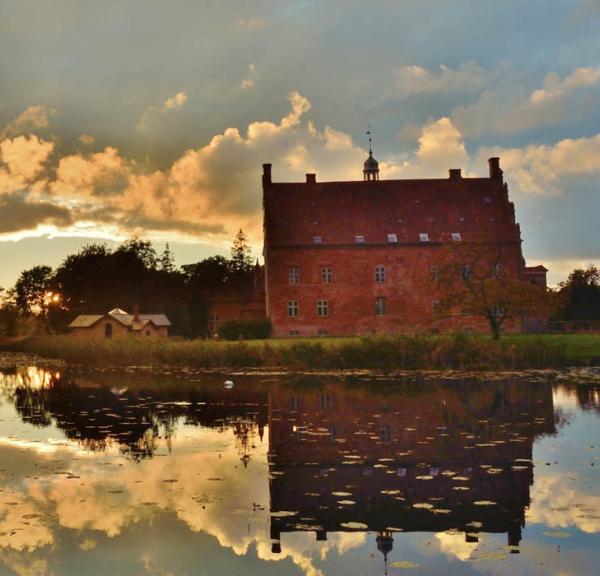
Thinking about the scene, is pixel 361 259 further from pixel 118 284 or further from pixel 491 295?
pixel 118 284

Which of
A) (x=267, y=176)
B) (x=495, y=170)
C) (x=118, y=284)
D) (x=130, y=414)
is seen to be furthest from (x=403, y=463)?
(x=118, y=284)

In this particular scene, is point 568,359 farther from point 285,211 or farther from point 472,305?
point 285,211

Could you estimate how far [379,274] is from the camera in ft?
163

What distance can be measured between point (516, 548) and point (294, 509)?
7.50ft

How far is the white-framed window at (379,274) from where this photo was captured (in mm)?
49531

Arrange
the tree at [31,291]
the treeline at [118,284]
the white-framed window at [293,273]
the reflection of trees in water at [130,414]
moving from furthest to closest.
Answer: the tree at [31,291] < the treeline at [118,284] < the white-framed window at [293,273] < the reflection of trees in water at [130,414]

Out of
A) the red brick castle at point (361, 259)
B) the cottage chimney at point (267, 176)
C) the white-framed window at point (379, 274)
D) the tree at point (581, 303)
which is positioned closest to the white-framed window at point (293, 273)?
the red brick castle at point (361, 259)

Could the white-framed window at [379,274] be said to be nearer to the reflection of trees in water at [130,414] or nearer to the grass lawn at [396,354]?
the grass lawn at [396,354]

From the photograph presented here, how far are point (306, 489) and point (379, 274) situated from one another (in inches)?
1646

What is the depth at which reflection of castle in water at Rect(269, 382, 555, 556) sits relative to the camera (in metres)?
7.08

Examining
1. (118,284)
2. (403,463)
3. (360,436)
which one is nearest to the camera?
(403,463)

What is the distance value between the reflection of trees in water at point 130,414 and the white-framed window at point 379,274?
95.5 ft

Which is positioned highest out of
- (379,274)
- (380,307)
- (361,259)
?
(361,259)

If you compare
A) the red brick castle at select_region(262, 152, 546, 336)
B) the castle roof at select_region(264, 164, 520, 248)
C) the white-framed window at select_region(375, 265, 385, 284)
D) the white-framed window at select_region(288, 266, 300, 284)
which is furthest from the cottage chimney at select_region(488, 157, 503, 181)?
the white-framed window at select_region(288, 266, 300, 284)
